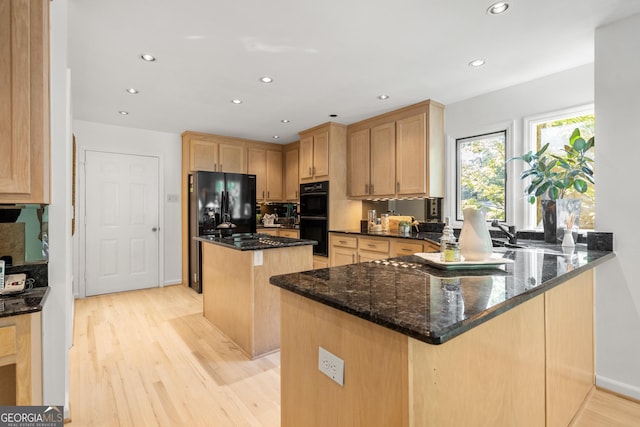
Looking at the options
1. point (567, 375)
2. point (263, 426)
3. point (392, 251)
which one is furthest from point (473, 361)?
point (392, 251)

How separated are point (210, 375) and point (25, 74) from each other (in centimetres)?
204

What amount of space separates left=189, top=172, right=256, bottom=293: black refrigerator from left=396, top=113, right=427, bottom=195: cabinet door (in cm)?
237

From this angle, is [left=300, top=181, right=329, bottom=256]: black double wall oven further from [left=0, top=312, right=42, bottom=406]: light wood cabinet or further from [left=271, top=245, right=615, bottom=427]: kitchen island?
[left=0, top=312, right=42, bottom=406]: light wood cabinet

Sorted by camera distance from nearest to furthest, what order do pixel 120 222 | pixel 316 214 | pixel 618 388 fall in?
pixel 618 388
pixel 120 222
pixel 316 214

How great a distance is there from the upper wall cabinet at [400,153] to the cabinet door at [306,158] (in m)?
0.62

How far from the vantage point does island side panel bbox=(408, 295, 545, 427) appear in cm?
78

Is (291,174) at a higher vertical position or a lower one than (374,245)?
higher

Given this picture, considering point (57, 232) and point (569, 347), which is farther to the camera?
point (57, 232)

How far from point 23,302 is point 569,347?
2.63m

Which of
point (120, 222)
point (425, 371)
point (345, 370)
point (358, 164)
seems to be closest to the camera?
point (425, 371)

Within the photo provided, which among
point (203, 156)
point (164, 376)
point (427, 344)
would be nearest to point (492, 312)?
point (427, 344)

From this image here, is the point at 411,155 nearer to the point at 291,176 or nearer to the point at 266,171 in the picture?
the point at 291,176

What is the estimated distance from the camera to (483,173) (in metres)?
3.45

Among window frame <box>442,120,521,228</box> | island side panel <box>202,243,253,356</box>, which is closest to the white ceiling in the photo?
window frame <box>442,120,521,228</box>
